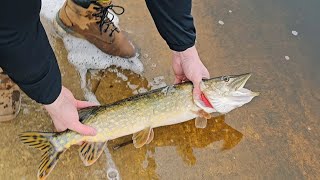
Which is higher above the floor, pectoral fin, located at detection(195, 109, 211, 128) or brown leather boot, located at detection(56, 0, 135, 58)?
brown leather boot, located at detection(56, 0, 135, 58)

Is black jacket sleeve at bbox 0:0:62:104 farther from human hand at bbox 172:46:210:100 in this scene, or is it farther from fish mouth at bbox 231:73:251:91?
fish mouth at bbox 231:73:251:91

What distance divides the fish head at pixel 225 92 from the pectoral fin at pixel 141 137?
0.94 ft

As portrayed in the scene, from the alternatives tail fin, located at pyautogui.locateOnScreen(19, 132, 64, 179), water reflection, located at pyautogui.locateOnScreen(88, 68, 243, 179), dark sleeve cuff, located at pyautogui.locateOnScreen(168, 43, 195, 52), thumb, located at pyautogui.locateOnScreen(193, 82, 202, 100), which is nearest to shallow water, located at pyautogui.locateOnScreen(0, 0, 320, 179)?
water reflection, located at pyautogui.locateOnScreen(88, 68, 243, 179)

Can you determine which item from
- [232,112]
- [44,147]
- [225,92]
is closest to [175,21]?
[225,92]

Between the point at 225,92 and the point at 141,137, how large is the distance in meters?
0.47

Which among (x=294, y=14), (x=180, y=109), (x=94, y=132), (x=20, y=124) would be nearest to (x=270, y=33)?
(x=294, y=14)

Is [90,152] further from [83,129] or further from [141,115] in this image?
[141,115]

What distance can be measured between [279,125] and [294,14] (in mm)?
1040

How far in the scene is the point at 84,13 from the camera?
2.76 meters

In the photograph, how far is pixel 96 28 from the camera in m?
2.80

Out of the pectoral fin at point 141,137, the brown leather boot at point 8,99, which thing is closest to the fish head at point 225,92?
the pectoral fin at point 141,137

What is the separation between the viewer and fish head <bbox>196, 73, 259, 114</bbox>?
7.83 feet

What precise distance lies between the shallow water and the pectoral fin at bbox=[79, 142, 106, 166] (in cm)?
5

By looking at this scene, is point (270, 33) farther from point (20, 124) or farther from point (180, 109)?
point (20, 124)
